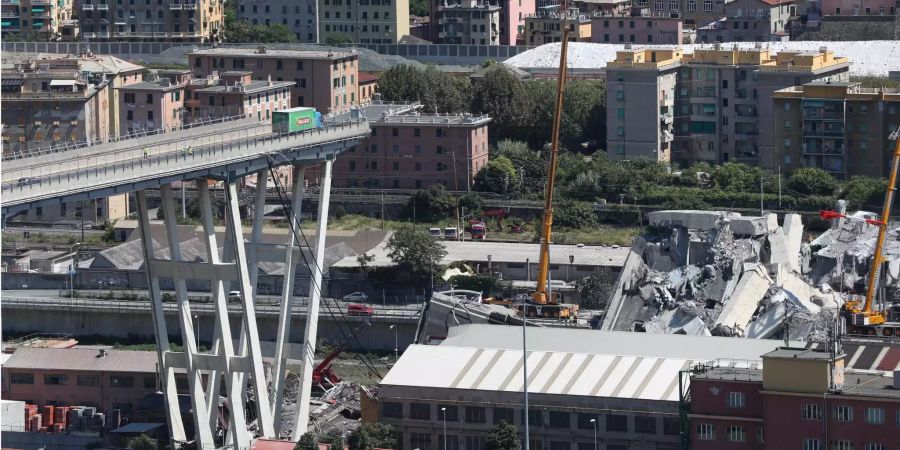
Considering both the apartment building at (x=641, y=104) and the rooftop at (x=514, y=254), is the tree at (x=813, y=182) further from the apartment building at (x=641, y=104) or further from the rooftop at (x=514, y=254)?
the rooftop at (x=514, y=254)

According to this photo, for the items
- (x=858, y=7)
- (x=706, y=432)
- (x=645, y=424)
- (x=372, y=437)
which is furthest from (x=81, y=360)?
(x=858, y=7)

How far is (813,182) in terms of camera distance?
1507 inches

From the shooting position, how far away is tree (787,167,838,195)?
38.1 m

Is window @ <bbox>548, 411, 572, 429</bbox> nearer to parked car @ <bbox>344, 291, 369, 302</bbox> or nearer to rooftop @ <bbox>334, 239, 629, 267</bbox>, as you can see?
parked car @ <bbox>344, 291, 369, 302</bbox>

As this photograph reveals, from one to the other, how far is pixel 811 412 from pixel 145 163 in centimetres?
770

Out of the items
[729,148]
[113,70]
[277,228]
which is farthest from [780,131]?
[113,70]

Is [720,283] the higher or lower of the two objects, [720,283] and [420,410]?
the higher

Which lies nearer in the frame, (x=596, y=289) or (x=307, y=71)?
(x=596, y=289)

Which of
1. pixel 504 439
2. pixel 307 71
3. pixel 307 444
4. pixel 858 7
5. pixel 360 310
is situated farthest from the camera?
pixel 858 7

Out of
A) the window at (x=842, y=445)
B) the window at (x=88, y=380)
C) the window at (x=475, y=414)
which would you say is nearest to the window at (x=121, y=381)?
the window at (x=88, y=380)

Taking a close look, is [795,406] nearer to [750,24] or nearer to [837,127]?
[837,127]

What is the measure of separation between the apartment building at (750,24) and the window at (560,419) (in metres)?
33.5

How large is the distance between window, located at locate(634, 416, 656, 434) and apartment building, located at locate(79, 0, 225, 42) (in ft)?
137

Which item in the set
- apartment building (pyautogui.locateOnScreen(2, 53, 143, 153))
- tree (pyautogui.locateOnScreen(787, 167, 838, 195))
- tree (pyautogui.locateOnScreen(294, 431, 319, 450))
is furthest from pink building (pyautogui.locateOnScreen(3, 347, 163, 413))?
apartment building (pyautogui.locateOnScreen(2, 53, 143, 153))
